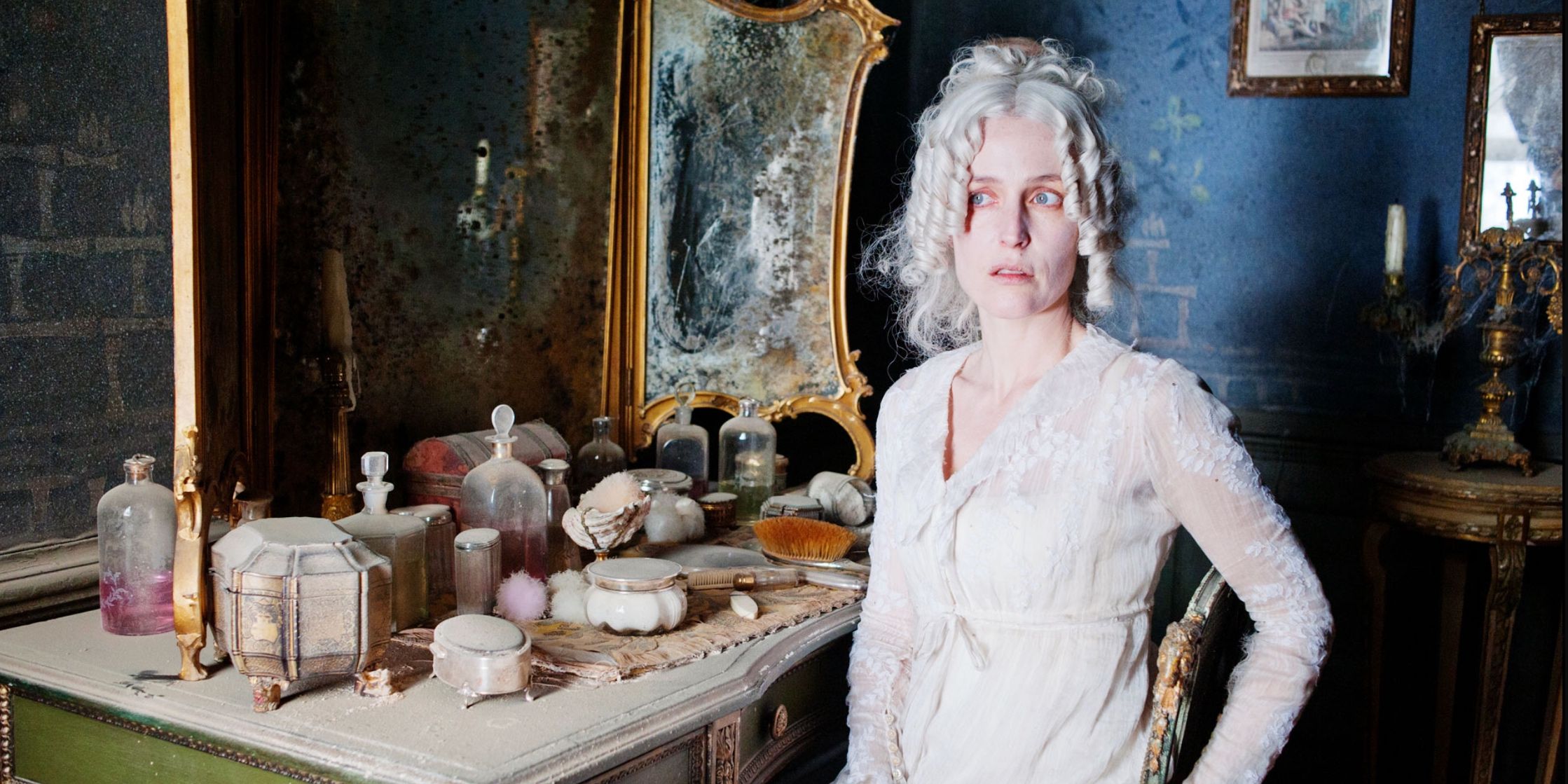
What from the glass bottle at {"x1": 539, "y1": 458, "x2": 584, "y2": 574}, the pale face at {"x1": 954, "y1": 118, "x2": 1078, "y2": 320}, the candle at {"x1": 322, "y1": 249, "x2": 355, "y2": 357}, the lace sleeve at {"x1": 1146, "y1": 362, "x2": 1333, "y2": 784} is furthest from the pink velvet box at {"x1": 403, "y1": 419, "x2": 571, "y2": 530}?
the lace sleeve at {"x1": 1146, "y1": 362, "x2": 1333, "y2": 784}

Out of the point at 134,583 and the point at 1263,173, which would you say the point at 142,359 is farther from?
the point at 1263,173

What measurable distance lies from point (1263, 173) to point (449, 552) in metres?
2.36

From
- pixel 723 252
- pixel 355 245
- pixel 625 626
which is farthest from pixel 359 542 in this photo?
pixel 723 252

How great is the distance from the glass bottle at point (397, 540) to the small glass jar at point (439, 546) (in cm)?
16

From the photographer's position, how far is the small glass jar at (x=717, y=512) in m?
2.64

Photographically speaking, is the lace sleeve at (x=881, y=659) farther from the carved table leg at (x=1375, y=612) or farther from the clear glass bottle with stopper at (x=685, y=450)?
the carved table leg at (x=1375, y=612)

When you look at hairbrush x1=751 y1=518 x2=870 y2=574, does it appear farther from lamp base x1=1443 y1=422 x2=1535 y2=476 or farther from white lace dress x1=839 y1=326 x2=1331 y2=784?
lamp base x1=1443 y1=422 x2=1535 y2=476

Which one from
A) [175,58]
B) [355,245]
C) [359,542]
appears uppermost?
[175,58]

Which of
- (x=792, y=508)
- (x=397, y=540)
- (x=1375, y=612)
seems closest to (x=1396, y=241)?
(x=1375, y=612)

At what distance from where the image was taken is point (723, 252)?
2971 millimetres

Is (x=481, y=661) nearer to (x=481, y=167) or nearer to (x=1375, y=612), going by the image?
(x=481, y=167)

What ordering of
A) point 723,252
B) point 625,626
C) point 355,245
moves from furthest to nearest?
point 723,252 → point 355,245 → point 625,626

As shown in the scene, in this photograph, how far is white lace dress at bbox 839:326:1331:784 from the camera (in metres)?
1.55

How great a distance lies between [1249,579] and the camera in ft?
5.10
